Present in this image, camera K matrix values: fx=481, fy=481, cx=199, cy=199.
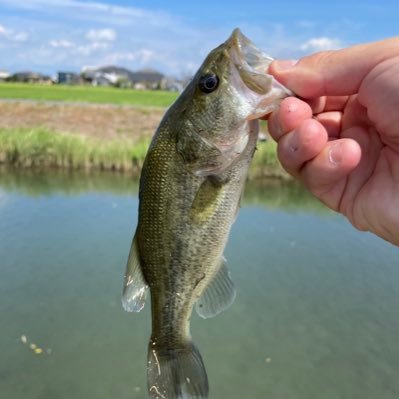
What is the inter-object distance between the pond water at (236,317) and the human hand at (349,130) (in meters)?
5.29

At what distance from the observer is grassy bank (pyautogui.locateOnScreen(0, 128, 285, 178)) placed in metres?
18.5

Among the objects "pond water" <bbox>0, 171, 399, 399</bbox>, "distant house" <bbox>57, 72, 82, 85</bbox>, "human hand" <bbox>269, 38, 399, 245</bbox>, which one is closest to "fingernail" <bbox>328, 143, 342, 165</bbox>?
"human hand" <bbox>269, 38, 399, 245</bbox>

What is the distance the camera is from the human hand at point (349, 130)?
2.32 m

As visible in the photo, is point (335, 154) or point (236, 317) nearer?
point (335, 154)

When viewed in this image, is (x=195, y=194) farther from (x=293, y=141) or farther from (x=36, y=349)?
(x=36, y=349)

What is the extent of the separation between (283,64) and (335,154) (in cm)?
54

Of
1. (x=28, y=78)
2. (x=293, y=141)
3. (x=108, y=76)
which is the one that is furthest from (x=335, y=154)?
(x=108, y=76)

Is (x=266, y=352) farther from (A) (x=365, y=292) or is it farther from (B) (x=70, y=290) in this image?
(B) (x=70, y=290)

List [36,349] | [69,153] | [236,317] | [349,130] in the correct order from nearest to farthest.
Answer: [349,130] → [36,349] → [236,317] → [69,153]

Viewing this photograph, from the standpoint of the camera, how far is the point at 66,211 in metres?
14.6

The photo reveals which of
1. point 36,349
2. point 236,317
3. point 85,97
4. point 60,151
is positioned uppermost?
point 60,151

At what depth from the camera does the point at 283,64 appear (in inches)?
96.7

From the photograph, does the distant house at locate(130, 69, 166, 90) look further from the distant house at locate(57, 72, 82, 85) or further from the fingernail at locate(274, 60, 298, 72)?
the fingernail at locate(274, 60, 298, 72)

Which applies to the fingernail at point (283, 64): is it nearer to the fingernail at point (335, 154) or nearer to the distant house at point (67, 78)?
the fingernail at point (335, 154)
